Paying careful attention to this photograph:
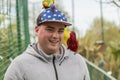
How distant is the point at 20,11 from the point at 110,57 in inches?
432

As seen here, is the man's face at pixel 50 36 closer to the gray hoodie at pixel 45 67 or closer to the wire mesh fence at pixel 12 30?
the gray hoodie at pixel 45 67

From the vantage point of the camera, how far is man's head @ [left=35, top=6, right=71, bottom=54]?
12.2ft

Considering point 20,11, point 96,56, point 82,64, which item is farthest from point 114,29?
point 82,64

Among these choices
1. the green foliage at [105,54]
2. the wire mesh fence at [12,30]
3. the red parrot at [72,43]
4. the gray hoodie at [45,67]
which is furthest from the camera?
the green foliage at [105,54]

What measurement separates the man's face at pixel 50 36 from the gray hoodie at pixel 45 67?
0.24 feet

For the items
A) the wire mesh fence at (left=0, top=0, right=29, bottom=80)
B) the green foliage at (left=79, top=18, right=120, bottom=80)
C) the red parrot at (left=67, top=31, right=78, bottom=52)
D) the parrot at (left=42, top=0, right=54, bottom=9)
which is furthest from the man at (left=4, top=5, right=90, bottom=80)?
the green foliage at (left=79, top=18, right=120, bottom=80)

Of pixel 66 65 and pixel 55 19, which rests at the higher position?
pixel 55 19

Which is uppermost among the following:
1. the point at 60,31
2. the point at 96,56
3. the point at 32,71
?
the point at 60,31

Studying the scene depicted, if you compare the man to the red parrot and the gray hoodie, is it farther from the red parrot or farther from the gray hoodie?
the red parrot

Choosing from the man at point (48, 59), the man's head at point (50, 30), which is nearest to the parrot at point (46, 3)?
the man at point (48, 59)

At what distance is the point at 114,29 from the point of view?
29.1 meters

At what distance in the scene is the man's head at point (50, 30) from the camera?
146 inches

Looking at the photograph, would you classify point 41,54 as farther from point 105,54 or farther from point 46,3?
point 105,54

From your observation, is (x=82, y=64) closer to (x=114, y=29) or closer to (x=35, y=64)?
(x=35, y=64)
